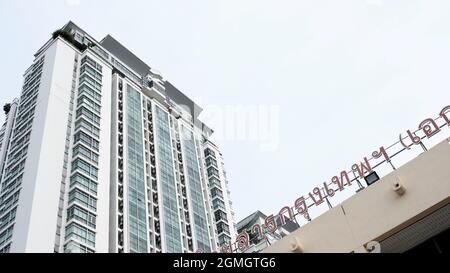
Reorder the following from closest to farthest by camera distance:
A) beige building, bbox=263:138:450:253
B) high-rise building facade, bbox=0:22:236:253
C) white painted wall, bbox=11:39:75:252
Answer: beige building, bbox=263:138:450:253, white painted wall, bbox=11:39:75:252, high-rise building facade, bbox=0:22:236:253

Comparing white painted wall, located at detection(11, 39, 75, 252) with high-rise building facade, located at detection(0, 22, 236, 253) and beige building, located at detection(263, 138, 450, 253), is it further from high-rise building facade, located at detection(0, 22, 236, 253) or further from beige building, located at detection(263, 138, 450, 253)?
beige building, located at detection(263, 138, 450, 253)

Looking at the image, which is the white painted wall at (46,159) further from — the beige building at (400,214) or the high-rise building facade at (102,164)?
the beige building at (400,214)

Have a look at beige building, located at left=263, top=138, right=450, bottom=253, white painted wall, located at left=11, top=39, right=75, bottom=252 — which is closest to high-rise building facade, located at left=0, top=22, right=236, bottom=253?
white painted wall, located at left=11, top=39, right=75, bottom=252

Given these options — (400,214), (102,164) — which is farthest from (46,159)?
(400,214)

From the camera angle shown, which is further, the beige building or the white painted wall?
the white painted wall

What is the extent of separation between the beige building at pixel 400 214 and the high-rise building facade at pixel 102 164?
113ft

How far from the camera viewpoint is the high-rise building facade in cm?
4944

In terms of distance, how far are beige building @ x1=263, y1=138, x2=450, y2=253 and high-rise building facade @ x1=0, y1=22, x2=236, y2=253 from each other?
34.6 m

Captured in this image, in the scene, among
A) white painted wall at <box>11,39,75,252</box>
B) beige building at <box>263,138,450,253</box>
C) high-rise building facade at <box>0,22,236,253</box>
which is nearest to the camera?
beige building at <box>263,138,450,253</box>

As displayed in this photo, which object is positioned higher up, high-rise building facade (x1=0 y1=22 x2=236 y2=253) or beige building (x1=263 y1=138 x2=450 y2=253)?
high-rise building facade (x1=0 y1=22 x2=236 y2=253)

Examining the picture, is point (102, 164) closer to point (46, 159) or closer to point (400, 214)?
point (46, 159)
